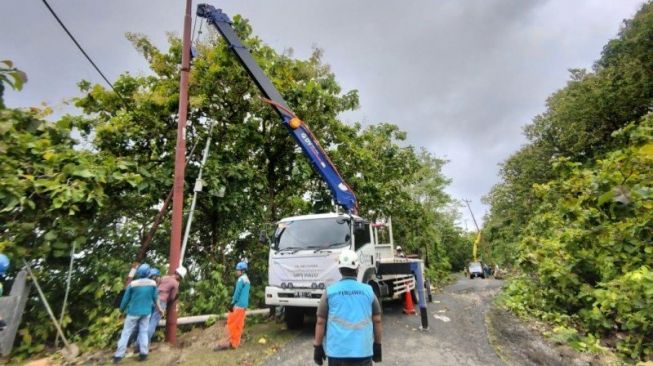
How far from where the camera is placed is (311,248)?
764 cm

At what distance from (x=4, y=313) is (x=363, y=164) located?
11.1 m

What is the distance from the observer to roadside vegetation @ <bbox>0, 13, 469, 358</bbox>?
670 cm

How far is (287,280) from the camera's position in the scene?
755 cm

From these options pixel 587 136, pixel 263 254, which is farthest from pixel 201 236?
pixel 587 136

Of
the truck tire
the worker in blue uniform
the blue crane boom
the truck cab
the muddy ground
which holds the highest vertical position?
the blue crane boom

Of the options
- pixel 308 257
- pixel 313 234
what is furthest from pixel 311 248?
pixel 313 234

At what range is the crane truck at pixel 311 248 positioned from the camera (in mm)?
7316

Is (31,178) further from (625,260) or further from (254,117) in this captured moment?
(625,260)

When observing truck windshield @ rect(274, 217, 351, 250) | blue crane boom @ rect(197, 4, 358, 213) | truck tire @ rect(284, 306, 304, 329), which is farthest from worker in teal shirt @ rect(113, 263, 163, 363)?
blue crane boom @ rect(197, 4, 358, 213)

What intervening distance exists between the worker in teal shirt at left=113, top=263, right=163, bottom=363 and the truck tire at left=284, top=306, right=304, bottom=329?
294cm

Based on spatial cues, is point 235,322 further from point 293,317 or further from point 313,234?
point 313,234

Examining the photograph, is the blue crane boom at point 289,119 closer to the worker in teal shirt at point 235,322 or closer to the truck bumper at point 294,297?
the truck bumper at point 294,297

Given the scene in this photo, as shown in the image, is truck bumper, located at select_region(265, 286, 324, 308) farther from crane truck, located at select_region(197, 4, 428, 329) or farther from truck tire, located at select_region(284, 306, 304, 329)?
truck tire, located at select_region(284, 306, 304, 329)

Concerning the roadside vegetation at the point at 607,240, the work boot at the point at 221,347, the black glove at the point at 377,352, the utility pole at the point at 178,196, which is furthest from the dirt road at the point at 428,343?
the black glove at the point at 377,352
